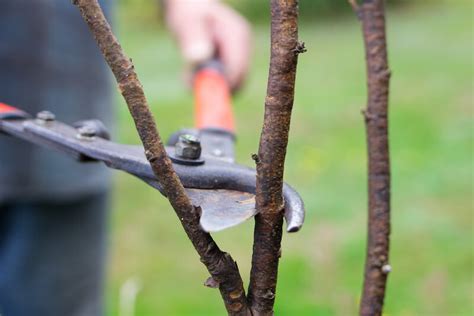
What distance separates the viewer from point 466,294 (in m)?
3.10

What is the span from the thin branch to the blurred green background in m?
1.37

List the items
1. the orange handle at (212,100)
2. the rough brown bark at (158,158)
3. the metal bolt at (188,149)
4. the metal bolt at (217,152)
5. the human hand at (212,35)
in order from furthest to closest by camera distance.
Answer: the human hand at (212,35) < the orange handle at (212,100) < the metal bolt at (217,152) < the metal bolt at (188,149) < the rough brown bark at (158,158)

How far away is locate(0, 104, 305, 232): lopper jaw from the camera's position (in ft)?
2.24

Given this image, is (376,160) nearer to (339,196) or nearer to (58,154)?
(58,154)

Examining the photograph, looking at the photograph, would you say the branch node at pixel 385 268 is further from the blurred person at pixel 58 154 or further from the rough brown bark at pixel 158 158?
the blurred person at pixel 58 154

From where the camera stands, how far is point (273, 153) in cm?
65

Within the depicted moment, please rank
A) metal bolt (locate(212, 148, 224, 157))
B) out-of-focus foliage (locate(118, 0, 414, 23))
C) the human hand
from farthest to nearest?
out-of-focus foliage (locate(118, 0, 414, 23))
the human hand
metal bolt (locate(212, 148, 224, 157))

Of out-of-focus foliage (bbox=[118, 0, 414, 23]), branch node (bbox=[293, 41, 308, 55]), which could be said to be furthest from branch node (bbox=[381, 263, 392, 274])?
out-of-focus foliage (bbox=[118, 0, 414, 23])

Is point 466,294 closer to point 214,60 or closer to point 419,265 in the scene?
point 419,265

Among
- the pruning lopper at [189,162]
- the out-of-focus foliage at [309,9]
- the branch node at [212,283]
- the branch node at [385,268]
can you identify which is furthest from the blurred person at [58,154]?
the out-of-focus foliage at [309,9]

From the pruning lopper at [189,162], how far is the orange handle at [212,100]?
22 centimetres

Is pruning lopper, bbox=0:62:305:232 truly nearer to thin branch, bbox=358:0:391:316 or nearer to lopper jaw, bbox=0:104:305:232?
lopper jaw, bbox=0:104:305:232

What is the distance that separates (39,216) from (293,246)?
6.19ft

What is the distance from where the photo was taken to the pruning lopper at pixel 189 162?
27.1 inches
